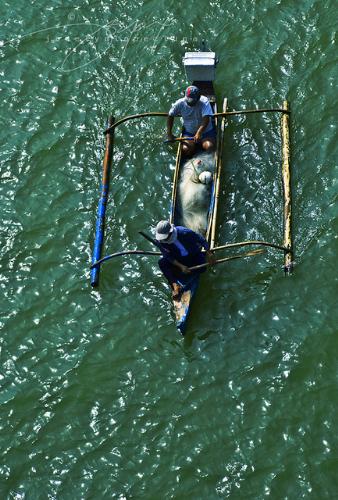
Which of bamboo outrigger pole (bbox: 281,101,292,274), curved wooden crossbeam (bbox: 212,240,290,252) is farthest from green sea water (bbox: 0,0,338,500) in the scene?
curved wooden crossbeam (bbox: 212,240,290,252)

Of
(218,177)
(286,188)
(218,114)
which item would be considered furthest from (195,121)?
(286,188)

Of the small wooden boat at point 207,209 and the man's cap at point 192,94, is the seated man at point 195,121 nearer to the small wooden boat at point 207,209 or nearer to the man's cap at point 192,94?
the man's cap at point 192,94

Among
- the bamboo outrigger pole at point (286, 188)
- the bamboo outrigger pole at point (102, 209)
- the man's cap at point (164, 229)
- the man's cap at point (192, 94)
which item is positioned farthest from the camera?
the man's cap at point (192, 94)

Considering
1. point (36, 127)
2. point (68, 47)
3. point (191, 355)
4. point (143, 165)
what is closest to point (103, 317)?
point (191, 355)

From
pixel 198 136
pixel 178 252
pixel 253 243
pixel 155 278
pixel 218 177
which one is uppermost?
pixel 198 136

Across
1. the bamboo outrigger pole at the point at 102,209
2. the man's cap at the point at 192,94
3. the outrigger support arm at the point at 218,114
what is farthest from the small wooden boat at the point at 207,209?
the bamboo outrigger pole at the point at 102,209

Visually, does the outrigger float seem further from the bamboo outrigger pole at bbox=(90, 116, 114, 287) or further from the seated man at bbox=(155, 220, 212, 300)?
the seated man at bbox=(155, 220, 212, 300)

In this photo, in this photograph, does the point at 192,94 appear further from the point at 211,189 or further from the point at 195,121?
the point at 211,189
